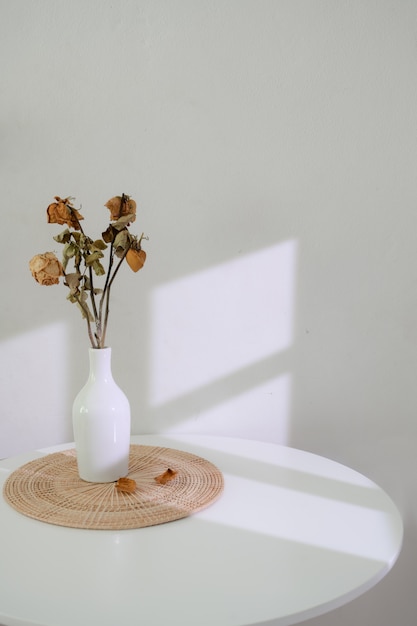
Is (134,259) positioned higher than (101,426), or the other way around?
(134,259)

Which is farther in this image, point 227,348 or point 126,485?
Result: point 227,348

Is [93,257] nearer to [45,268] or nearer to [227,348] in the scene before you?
[45,268]

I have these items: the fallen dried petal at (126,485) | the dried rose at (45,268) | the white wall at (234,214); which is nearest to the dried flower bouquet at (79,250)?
the dried rose at (45,268)

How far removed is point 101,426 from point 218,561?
1.33ft

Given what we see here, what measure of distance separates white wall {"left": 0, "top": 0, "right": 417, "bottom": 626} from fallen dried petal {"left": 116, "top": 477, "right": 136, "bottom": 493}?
1.67 feet

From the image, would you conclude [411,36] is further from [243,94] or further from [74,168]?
[74,168]

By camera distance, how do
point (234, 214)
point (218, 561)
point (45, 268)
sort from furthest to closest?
1. point (234, 214)
2. point (45, 268)
3. point (218, 561)

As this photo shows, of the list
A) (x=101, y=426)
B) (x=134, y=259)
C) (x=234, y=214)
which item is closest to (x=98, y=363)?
(x=101, y=426)

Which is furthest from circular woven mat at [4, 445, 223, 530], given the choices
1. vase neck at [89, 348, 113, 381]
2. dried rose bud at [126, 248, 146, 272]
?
dried rose bud at [126, 248, 146, 272]

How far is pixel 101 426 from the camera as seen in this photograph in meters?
1.25

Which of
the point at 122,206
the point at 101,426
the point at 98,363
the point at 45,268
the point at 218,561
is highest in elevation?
the point at 122,206

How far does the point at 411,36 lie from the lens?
1.63 meters

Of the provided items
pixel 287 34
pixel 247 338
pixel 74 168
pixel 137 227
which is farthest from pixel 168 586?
pixel 287 34

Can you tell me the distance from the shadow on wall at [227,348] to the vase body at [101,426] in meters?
0.43
